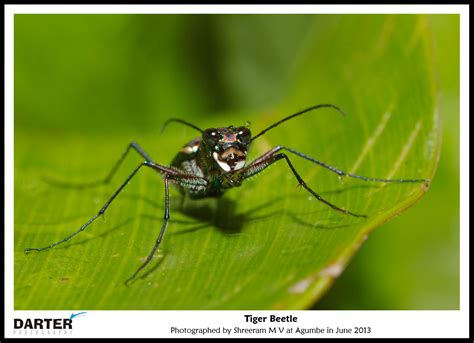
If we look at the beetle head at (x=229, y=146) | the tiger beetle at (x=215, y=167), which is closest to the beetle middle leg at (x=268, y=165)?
the tiger beetle at (x=215, y=167)

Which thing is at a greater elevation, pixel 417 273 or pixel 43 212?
pixel 43 212

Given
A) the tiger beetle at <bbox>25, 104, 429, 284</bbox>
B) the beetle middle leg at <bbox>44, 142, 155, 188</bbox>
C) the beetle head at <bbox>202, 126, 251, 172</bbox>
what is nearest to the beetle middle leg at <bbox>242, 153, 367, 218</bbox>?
the tiger beetle at <bbox>25, 104, 429, 284</bbox>

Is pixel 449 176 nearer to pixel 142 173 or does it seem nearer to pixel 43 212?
pixel 142 173

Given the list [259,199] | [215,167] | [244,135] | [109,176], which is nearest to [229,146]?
[244,135]

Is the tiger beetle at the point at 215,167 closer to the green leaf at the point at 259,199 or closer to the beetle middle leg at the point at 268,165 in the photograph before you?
the beetle middle leg at the point at 268,165

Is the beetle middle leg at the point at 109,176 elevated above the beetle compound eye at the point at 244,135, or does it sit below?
above

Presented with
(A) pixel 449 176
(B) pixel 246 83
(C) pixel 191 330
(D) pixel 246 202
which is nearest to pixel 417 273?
(A) pixel 449 176

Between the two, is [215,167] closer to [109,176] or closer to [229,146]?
[229,146]
